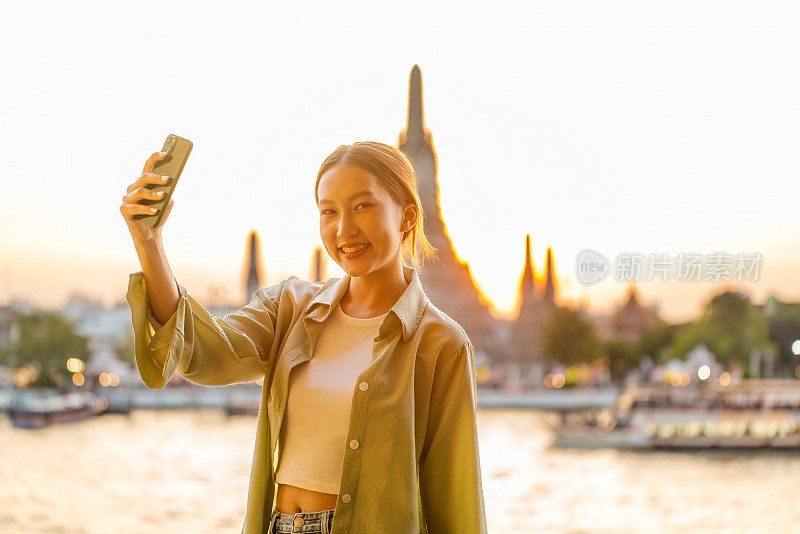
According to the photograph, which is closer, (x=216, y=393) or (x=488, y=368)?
(x=216, y=393)

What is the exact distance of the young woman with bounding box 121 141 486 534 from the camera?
3.35 ft

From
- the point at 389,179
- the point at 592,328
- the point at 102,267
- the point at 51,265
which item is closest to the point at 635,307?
the point at 592,328

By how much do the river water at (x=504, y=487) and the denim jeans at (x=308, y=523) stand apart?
13.4 metres

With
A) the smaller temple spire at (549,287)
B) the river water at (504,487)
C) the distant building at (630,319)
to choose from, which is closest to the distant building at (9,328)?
the river water at (504,487)

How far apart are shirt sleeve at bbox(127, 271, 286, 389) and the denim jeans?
16 centimetres

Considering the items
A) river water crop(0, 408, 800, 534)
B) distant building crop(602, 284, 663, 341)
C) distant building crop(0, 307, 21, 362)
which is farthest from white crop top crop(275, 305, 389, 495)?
distant building crop(602, 284, 663, 341)

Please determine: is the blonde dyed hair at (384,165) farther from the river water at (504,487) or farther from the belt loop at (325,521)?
the river water at (504,487)

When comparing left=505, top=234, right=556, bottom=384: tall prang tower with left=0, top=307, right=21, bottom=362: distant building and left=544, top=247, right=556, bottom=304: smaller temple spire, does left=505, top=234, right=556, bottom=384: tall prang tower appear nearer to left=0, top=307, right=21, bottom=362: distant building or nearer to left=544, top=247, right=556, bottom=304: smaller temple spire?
left=544, top=247, right=556, bottom=304: smaller temple spire

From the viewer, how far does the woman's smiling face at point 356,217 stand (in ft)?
3.53

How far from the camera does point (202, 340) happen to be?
1072 millimetres

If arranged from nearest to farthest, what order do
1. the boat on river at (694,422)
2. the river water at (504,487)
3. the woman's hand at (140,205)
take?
the woman's hand at (140,205) < the river water at (504,487) < the boat on river at (694,422)

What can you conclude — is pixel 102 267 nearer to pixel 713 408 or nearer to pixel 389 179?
pixel 713 408

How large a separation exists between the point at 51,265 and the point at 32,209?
3.23m

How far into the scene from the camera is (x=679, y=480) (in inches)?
674
